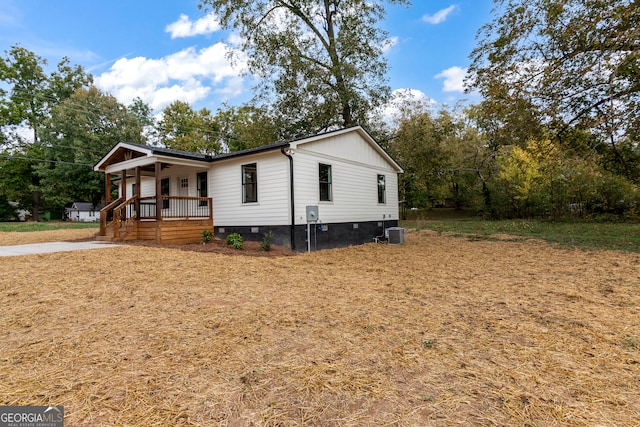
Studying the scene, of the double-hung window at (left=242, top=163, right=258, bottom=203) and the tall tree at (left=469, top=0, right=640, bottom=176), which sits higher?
the tall tree at (left=469, top=0, right=640, bottom=176)

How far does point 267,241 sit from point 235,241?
3.64ft

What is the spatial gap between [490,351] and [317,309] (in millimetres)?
1902

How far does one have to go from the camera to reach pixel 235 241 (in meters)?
9.47

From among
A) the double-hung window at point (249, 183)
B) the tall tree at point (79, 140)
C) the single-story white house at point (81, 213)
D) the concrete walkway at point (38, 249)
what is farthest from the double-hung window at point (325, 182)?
the single-story white house at point (81, 213)

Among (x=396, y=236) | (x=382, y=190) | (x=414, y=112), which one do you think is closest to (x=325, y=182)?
(x=396, y=236)

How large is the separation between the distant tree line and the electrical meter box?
6379 mm

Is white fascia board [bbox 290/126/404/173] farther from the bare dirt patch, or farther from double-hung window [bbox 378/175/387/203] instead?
the bare dirt patch

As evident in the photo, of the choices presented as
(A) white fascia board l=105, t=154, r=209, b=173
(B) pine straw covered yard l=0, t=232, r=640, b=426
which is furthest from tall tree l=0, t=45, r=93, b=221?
(B) pine straw covered yard l=0, t=232, r=640, b=426

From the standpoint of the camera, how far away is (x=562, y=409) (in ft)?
6.00

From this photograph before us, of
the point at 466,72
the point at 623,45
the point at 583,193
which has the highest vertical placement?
the point at 466,72

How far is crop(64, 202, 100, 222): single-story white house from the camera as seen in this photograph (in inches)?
1385

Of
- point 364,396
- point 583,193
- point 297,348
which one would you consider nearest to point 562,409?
point 364,396

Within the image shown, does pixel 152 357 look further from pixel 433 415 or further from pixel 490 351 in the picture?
pixel 490 351

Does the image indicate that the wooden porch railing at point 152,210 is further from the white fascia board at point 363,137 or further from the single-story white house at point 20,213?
the single-story white house at point 20,213
